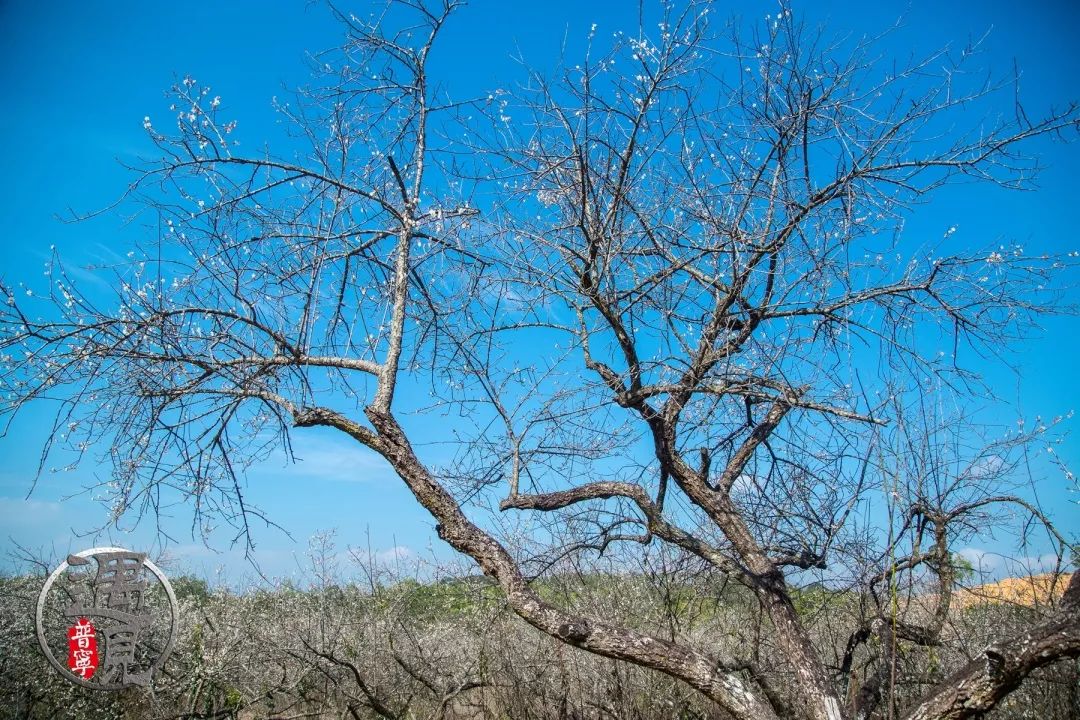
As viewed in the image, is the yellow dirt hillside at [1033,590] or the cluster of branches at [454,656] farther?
the cluster of branches at [454,656]

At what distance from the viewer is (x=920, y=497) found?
432cm

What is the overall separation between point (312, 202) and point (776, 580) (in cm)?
373

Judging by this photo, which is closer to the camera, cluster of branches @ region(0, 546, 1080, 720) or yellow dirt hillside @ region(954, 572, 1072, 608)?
yellow dirt hillside @ region(954, 572, 1072, 608)

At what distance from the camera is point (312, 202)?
15.2 feet

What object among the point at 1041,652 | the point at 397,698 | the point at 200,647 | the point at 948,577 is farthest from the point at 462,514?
the point at 200,647

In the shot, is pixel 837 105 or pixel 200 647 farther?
pixel 200 647

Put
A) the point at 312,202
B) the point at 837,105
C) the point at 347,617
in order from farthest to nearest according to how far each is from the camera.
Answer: the point at 347,617
the point at 312,202
the point at 837,105

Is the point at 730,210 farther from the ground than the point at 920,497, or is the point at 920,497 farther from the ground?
the point at 730,210

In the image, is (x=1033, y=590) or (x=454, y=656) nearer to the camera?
(x=1033, y=590)

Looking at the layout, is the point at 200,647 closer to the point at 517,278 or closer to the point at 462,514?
the point at 462,514

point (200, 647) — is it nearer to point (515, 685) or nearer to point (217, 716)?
point (217, 716)

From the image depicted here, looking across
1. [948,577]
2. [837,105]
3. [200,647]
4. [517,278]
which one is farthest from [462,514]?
[200,647]

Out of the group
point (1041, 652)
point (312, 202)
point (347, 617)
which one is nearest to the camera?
point (1041, 652)

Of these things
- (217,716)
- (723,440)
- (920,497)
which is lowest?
(217,716)
